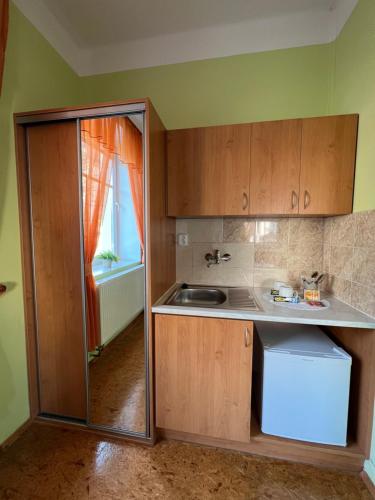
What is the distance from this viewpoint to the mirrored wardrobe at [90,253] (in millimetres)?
1415

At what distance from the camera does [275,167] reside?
5.05 ft

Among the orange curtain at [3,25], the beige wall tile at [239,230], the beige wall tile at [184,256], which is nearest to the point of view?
the orange curtain at [3,25]

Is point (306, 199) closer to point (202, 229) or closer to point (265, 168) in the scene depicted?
point (265, 168)

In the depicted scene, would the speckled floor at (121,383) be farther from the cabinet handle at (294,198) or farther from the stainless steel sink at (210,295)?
the cabinet handle at (294,198)

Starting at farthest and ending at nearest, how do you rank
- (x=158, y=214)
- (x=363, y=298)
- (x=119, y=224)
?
(x=119, y=224) → (x=158, y=214) → (x=363, y=298)

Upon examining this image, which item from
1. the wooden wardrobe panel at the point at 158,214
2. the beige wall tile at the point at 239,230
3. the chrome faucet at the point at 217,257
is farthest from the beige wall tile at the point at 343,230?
the wooden wardrobe panel at the point at 158,214

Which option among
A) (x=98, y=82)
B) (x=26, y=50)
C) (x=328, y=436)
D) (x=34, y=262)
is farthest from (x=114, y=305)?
(x=98, y=82)

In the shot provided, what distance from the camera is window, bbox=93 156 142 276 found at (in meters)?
1.63

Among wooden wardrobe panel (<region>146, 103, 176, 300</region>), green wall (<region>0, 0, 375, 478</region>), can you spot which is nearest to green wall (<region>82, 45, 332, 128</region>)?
green wall (<region>0, 0, 375, 478</region>)

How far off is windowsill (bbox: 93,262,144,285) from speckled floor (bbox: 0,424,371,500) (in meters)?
1.10

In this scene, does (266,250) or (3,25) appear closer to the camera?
(3,25)

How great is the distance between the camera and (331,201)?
149 cm

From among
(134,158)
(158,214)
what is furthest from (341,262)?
(134,158)

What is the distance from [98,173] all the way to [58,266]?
73 centimetres
